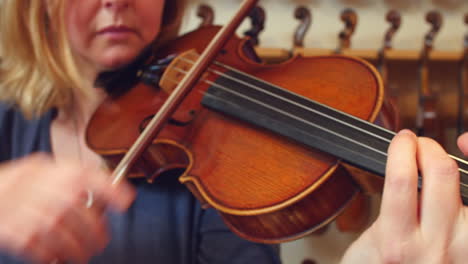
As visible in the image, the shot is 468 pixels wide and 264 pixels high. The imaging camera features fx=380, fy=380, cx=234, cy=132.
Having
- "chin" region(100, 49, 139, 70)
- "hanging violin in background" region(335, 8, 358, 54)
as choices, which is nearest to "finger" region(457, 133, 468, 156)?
"chin" region(100, 49, 139, 70)

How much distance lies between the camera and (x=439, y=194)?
0.32 m

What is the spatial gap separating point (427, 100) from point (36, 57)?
1.00 metres

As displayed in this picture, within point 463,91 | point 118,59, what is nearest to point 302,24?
point 463,91

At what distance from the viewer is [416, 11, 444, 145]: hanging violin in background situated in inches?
42.5

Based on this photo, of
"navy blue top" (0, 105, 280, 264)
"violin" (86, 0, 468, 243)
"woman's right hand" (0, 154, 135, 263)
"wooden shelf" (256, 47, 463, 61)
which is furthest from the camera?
"wooden shelf" (256, 47, 463, 61)

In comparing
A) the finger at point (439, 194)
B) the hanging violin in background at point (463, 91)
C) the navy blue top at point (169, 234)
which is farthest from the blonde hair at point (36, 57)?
the hanging violin in background at point (463, 91)

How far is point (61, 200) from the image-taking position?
30 centimetres

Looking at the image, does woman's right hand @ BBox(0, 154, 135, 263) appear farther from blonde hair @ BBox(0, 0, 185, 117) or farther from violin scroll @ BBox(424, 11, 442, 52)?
violin scroll @ BBox(424, 11, 442, 52)

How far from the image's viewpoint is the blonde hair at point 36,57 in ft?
2.20

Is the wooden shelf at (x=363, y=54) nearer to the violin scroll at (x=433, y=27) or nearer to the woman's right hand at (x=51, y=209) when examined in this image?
the violin scroll at (x=433, y=27)

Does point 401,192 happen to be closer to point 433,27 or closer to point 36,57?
point 36,57

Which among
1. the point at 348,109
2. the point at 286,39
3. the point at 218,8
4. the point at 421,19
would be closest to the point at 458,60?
the point at 421,19

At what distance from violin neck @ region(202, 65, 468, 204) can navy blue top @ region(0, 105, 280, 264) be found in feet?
0.65

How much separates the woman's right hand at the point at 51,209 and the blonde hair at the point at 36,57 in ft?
1.29
